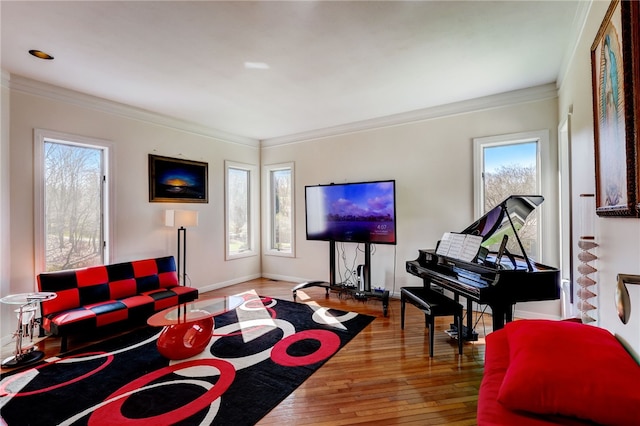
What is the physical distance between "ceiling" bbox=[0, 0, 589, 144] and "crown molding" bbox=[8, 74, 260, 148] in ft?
0.29

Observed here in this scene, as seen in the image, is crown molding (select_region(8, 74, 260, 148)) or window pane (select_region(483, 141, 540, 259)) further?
window pane (select_region(483, 141, 540, 259))

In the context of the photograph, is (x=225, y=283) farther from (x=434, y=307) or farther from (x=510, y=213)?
(x=510, y=213)

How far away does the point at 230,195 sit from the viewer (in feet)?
18.4

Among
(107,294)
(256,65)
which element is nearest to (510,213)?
(256,65)

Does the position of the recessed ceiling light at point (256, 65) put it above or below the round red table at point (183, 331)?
above

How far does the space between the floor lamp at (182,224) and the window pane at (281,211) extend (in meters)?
1.81

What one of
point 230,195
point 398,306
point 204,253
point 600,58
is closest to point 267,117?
point 230,195

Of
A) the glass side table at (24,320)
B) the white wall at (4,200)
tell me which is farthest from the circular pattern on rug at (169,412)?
the white wall at (4,200)

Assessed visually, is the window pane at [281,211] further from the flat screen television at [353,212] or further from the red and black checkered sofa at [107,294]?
the red and black checkered sofa at [107,294]

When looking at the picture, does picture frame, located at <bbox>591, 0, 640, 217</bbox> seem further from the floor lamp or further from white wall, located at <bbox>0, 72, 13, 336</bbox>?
white wall, located at <bbox>0, 72, 13, 336</bbox>

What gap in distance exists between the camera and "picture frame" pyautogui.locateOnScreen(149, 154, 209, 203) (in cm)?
436

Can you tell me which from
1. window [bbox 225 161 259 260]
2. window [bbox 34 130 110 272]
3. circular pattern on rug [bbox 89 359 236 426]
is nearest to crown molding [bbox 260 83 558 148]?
window [bbox 225 161 259 260]

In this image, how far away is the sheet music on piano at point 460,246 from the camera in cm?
286

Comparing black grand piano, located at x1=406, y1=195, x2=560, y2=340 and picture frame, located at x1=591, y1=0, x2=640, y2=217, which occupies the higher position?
picture frame, located at x1=591, y1=0, x2=640, y2=217
